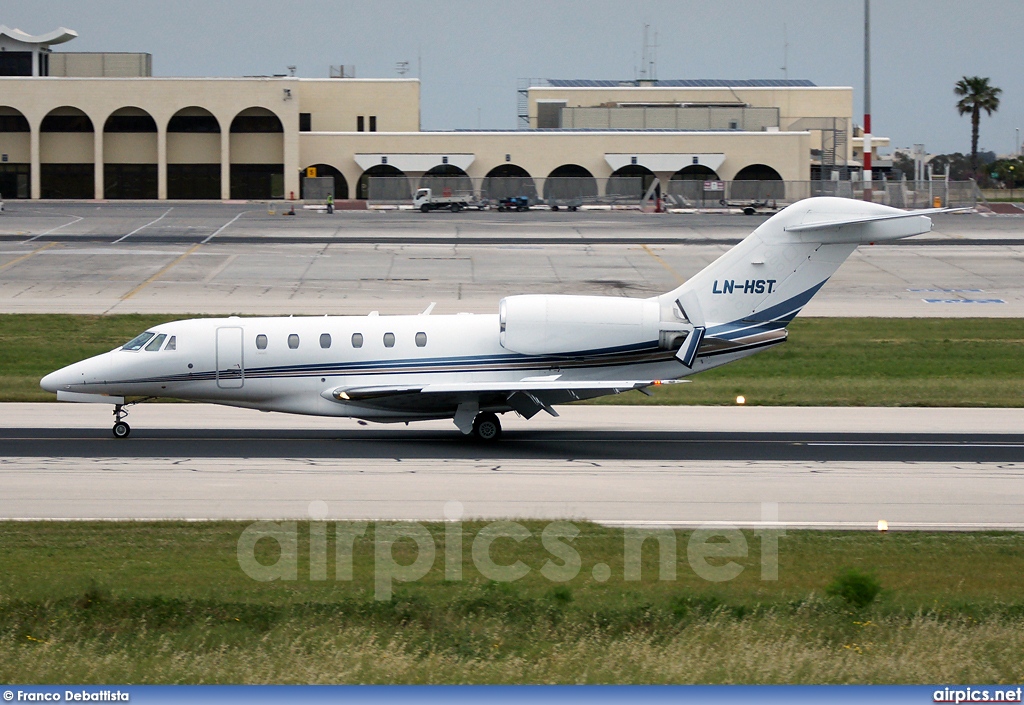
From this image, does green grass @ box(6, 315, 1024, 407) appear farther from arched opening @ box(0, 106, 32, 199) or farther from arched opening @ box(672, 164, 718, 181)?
arched opening @ box(0, 106, 32, 199)

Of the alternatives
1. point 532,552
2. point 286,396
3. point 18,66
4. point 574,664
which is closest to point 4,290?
point 286,396

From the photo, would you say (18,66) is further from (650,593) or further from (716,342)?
(650,593)

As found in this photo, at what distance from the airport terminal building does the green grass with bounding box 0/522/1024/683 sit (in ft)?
273

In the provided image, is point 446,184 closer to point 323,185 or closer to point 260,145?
point 323,185

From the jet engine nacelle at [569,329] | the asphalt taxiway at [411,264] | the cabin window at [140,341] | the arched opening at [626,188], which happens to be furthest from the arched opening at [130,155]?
the jet engine nacelle at [569,329]

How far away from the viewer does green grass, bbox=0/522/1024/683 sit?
11258 millimetres

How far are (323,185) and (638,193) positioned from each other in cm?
2493

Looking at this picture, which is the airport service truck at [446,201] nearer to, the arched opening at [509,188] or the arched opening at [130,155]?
the arched opening at [509,188]

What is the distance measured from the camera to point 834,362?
36.2m

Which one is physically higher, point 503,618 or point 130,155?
point 130,155

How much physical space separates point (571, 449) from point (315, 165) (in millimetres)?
82984

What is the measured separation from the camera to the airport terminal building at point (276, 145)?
101312 millimetres

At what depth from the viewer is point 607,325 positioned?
25.0 metres

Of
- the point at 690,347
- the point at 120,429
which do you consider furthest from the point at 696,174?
the point at 120,429
